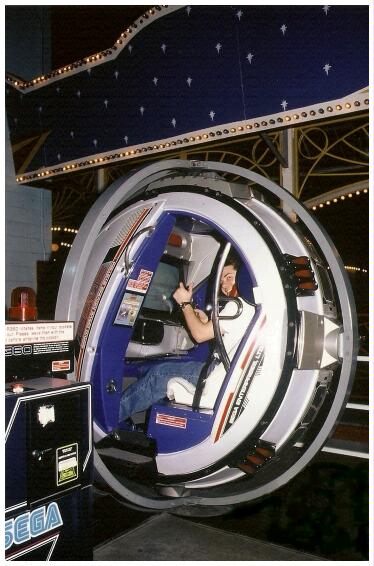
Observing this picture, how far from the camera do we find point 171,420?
2.74 meters

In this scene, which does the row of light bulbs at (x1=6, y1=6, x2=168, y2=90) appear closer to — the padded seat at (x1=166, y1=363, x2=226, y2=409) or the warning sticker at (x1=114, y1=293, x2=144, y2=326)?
the warning sticker at (x1=114, y1=293, x2=144, y2=326)

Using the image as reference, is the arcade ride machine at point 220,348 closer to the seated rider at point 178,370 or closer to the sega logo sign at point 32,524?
the seated rider at point 178,370

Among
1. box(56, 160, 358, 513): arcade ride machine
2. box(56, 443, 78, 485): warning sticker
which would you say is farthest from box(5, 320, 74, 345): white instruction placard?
box(56, 443, 78, 485): warning sticker

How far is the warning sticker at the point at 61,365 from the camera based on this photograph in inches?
90.7

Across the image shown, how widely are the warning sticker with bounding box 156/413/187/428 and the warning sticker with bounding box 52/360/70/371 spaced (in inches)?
28.4

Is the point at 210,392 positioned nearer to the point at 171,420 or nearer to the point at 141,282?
the point at 171,420

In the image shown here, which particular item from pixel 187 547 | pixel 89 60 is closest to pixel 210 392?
pixel 187 547

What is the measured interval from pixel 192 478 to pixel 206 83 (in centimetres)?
314

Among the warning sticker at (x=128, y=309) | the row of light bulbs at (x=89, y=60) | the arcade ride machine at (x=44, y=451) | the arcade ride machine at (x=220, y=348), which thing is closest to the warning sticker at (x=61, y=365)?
the arcade ride machine at (x=44, y=451)

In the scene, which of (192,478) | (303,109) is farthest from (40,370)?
(303,109)

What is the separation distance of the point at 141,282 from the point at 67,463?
124 centimetres

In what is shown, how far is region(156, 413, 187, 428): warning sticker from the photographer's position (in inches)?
106

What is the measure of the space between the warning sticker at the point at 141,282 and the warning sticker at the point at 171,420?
2.61ft

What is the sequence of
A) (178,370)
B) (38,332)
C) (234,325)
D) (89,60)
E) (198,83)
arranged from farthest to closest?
(89,60)
(198,83)
(178,370)
(234,325)
(38,332)
